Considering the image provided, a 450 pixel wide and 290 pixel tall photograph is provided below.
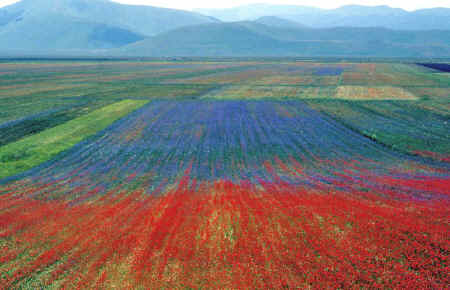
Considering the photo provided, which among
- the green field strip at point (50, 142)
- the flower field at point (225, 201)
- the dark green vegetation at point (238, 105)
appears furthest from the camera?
the dark green vegetation at point (238, 105)

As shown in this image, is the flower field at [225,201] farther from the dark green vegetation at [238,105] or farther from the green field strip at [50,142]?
the dark green vegetation at [238,105]

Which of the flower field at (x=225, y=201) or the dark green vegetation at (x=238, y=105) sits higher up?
the dark green vegetation at (x=238, y=105)

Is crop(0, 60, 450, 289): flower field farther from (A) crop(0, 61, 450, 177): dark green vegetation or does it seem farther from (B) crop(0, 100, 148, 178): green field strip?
A: (A) crop(0, 61, 450, 177): dark green vegetation

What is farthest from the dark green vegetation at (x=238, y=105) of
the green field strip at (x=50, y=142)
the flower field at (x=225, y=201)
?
the flower field at (x=225, y=201)

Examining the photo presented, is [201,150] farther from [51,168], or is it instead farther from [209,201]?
[51,168]

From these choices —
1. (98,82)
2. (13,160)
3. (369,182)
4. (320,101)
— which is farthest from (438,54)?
(13,160)

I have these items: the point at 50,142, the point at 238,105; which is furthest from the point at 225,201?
the point at 238,105

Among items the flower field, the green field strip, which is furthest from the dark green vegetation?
the flower field

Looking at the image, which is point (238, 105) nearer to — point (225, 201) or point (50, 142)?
point (50, 142)
